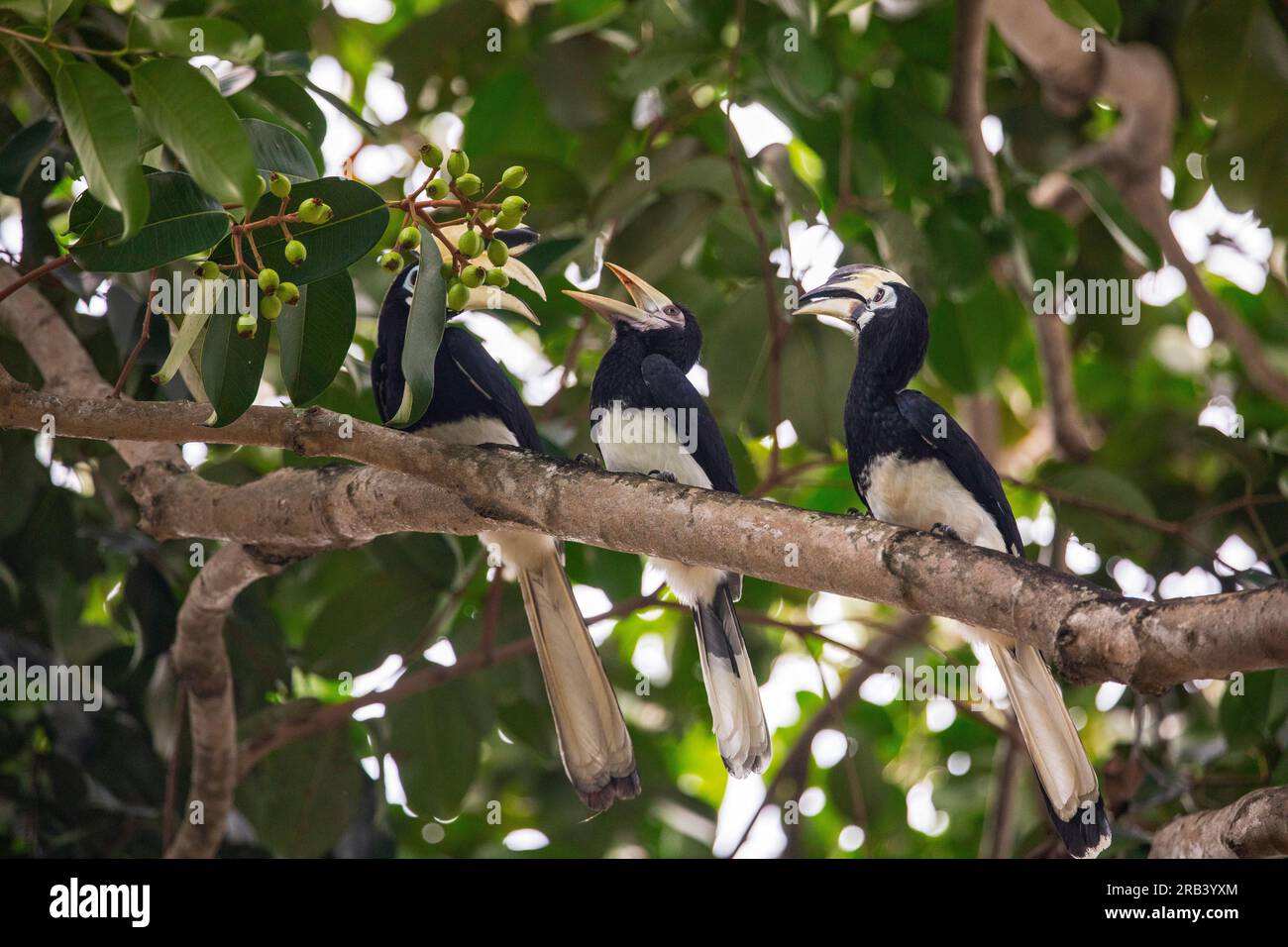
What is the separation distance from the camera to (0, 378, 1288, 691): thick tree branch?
45.8 inches

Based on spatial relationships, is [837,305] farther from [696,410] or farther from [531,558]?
[531,558]

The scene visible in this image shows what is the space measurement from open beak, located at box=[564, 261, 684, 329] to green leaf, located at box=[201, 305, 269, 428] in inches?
24.4

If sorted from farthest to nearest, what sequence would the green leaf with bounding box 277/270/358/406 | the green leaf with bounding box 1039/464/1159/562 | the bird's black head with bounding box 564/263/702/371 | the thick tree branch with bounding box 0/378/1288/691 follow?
the green leaf with bounding box 1039/464/1159/562 → the bird's black head with bounding box 564/263/702/371 → the green leaf with bounding box 277/270/358/406 → the thick tree branch with bounding box 0/378/1288/691

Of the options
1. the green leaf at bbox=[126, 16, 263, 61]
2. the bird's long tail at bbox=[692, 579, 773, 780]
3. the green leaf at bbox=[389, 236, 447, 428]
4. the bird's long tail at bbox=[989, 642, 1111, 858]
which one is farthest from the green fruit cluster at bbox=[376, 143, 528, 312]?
the bird's long tail at bbox=[989, 642, 1111, 858]

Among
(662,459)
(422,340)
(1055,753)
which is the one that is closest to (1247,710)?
(1055,753)

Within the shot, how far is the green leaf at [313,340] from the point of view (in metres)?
1.48

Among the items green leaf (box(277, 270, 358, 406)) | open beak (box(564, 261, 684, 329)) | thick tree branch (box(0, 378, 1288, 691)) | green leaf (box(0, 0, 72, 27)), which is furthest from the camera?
open beak (box(564, 261, 684, 329))

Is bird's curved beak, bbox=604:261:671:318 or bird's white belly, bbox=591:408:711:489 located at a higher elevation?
bird's curved beak, bbox=604:261:671:318

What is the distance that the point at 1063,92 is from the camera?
2826 mm

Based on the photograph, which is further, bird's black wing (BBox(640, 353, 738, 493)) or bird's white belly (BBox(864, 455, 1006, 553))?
bird's black wing (BBox(640, 353, 738, 493))

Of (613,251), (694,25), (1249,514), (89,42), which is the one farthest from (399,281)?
(1249,514)

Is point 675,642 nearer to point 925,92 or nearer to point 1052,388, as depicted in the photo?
point 1052,388

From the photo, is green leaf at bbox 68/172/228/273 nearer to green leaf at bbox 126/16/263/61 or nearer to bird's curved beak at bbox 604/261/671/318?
green leaf at bbox 126/16/263/61

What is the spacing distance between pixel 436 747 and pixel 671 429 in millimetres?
885
